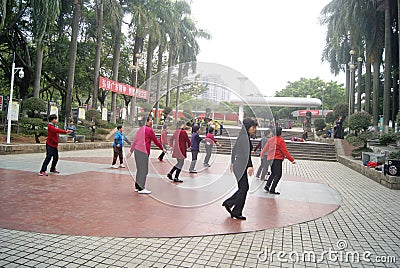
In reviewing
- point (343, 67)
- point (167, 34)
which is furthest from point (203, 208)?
point (343, 67)

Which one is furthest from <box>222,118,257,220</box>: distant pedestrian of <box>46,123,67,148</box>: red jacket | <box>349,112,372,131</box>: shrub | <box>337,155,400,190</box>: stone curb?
<box>349,112,372,131</box>: shrub

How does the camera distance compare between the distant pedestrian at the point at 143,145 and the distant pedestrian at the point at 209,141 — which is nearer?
the distant pedestrian at the point at 143,145

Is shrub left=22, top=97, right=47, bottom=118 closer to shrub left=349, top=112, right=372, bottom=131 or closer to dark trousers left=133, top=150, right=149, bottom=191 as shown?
dark trousers left=133, top=150, right=149, bottom=191

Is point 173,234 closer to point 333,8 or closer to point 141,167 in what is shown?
point 141,167

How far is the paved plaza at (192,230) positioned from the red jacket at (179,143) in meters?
0.95

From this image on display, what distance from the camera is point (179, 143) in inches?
310

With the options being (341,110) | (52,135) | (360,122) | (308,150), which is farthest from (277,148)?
(341,110)

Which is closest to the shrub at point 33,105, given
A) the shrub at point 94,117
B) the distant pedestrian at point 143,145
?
the shrub at point 94,117

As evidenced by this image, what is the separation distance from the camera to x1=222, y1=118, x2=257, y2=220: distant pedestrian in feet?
16.4

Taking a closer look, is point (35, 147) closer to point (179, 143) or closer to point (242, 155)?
point (179, 143)

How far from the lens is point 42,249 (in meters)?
3.54

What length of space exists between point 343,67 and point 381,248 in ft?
115

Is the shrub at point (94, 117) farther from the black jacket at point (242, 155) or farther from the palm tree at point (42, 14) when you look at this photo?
the black jacket at point (242, 155)

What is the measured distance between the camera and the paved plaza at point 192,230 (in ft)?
11.4
